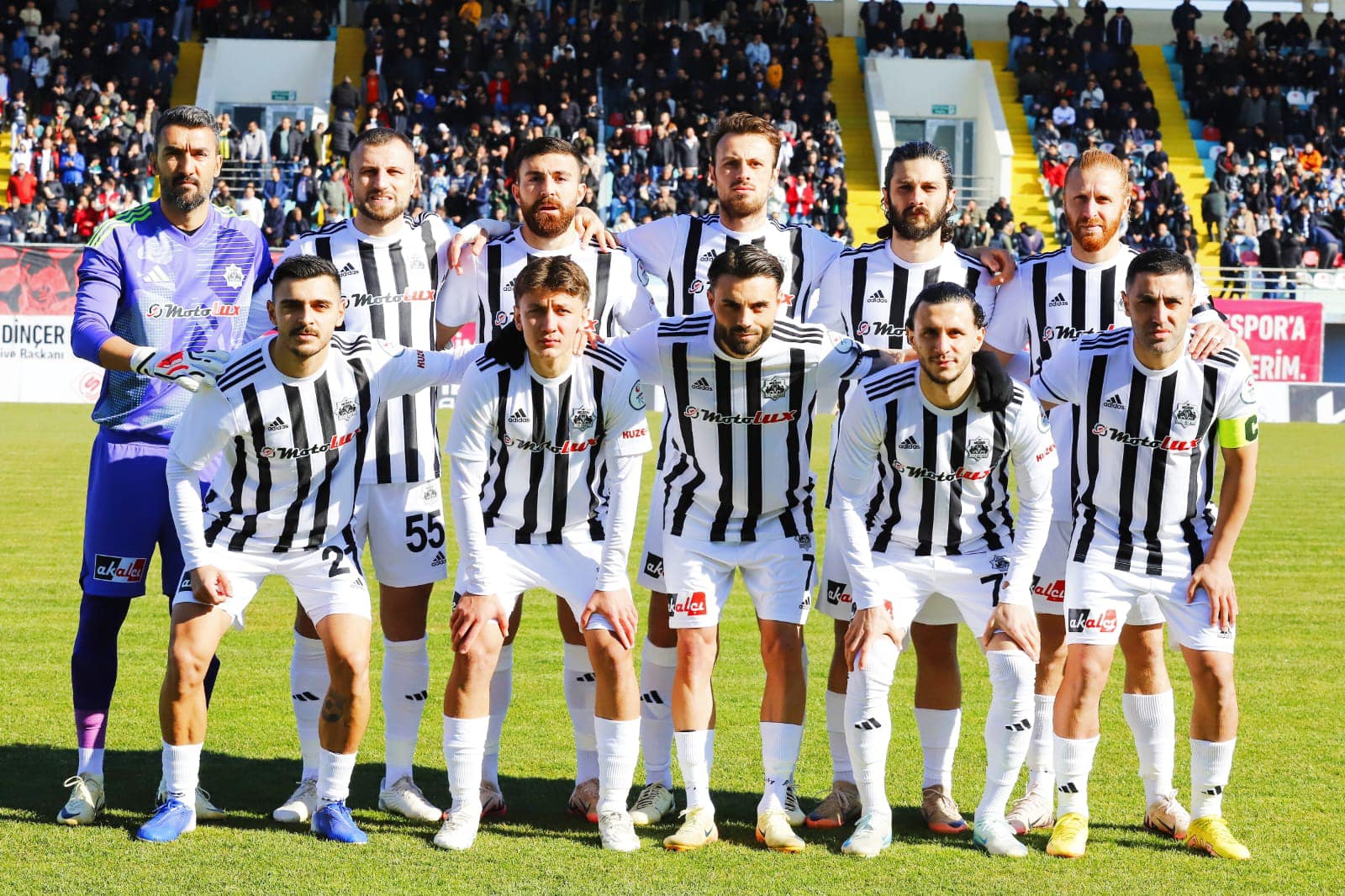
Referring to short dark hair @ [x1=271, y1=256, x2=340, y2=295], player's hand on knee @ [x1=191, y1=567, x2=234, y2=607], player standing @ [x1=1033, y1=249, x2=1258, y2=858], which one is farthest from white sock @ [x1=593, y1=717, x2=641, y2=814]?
short dark hair @ [x1=271, y1=256, x2=340, y2=295]

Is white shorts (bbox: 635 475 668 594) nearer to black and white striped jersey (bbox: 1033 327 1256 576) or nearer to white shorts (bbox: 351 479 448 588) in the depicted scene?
white shorts (bbox: 351 479 448 588)

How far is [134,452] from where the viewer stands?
5.34 m

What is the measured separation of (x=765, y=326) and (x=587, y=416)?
678 millimetres

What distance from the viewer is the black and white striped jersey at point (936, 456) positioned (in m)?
4.96

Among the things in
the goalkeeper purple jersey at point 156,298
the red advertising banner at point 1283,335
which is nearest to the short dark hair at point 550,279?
the goalkeeper purple jersey at point 156,298

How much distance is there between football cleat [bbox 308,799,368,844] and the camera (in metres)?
4.91

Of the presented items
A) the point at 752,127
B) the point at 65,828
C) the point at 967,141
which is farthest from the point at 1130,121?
the point at 65,828

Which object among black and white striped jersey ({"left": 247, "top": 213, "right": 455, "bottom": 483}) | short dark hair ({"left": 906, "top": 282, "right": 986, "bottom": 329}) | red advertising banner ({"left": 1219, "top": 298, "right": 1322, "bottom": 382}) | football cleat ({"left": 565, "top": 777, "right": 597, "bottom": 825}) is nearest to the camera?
short dark hair ({"left": 906, "top": 282, "right": 986, "bottom": 329})

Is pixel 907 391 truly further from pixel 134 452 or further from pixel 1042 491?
pixel 134 452

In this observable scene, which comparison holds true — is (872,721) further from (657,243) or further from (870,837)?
(657,243)

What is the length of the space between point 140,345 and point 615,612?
6.67 ft

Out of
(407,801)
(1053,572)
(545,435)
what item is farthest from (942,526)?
(407,801)

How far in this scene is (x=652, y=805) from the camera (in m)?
5.25

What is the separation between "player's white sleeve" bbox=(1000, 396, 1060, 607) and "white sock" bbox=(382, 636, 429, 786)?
6.94 ft
